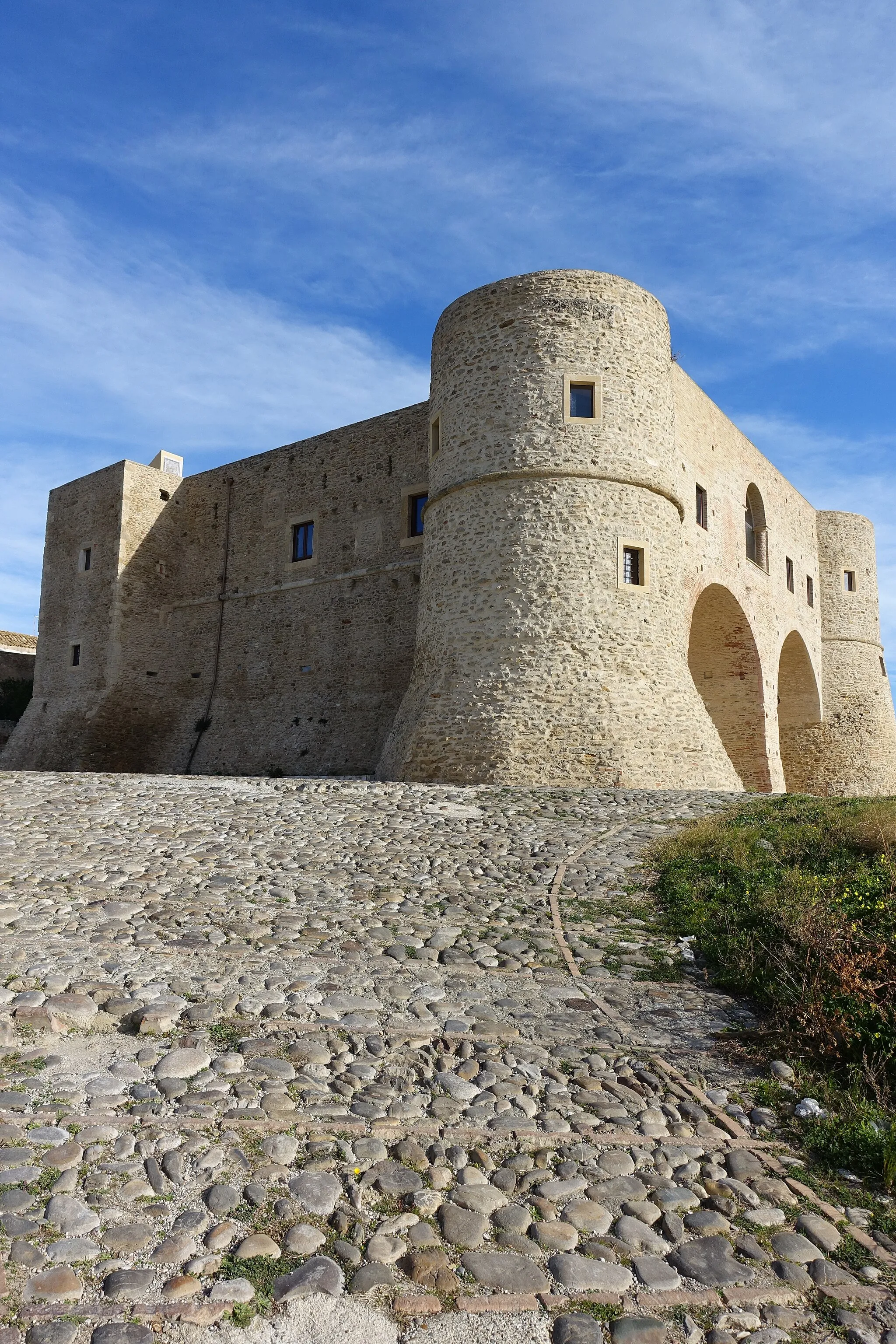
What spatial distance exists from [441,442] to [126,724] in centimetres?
1203

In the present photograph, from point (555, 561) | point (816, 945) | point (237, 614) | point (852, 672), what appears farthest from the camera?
point (852, 672)

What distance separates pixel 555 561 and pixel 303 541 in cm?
983

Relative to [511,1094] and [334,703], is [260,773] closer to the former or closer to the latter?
[334,703]

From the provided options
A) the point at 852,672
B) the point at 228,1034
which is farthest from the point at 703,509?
the point at 228,1034

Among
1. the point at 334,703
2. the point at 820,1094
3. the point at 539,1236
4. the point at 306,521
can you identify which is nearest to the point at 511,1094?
the point at 539,1236

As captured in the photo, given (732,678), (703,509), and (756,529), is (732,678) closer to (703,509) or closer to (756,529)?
(703,509)

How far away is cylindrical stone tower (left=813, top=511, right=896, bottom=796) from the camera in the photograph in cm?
2575

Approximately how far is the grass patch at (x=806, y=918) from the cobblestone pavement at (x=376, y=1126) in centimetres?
30

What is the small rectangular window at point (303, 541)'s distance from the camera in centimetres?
2247

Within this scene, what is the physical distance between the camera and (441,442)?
16.2 metres

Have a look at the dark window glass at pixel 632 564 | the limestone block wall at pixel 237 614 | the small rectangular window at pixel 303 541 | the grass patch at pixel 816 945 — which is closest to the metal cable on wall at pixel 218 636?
the limestone block wall at pixel 237 614

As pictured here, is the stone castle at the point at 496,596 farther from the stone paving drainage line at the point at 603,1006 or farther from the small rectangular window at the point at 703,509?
the stone paving drainage line at the point at 603,1006

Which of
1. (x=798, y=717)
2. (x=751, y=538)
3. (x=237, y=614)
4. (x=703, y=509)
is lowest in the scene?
(x=798, y=717)

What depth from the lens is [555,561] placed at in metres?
14.5
